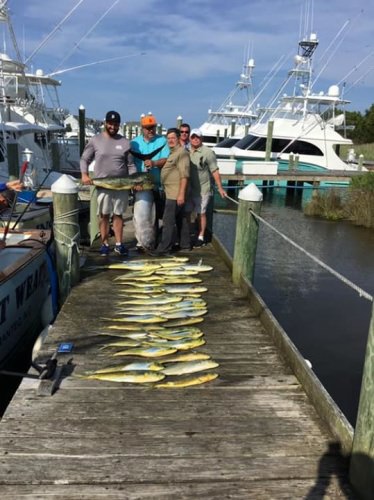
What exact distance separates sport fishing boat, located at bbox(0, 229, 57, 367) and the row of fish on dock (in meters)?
0.85

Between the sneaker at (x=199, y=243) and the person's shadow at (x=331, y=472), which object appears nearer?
the person's shadow at (x=331, y=472)

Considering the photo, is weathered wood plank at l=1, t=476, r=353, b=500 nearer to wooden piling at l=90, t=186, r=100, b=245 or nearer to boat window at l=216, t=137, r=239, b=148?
wooden piling at l=90, t=186, r=100, b=245

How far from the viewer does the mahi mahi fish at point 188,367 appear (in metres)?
3.47

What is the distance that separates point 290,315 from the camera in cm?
871

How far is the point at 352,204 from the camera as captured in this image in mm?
17656

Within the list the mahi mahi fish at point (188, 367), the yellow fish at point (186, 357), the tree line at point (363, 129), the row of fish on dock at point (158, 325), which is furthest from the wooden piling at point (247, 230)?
the tree line at point (363, 129)

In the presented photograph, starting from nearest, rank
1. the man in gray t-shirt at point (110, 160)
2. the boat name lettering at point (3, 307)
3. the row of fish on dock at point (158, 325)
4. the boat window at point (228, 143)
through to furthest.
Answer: the row of fish on dock at point (158, 325) → the boat name lettering at point (3, 307) → the man in gray t-shirt at point (110, 160) → the boat window at point (228, 143)

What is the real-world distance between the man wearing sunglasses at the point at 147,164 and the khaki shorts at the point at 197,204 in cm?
50

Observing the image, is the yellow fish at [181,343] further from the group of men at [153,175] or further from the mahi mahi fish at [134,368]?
the group of men at [153,175]

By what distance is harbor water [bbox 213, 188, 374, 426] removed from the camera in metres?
6.80

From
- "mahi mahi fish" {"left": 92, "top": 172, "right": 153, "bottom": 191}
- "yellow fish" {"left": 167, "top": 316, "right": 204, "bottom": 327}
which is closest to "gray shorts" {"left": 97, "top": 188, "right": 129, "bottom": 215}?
"mahi mahi fish" {"left": 92, "top": 172, "right": 153, "bottom": 191}

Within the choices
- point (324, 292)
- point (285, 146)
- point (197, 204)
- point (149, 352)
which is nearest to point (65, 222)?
point (149, 352)

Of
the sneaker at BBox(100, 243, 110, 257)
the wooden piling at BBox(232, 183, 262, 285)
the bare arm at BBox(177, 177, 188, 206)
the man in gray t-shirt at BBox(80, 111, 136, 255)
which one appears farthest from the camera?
the sneaker at BBox(100, 243, 110, 257)

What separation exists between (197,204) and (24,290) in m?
2.75
